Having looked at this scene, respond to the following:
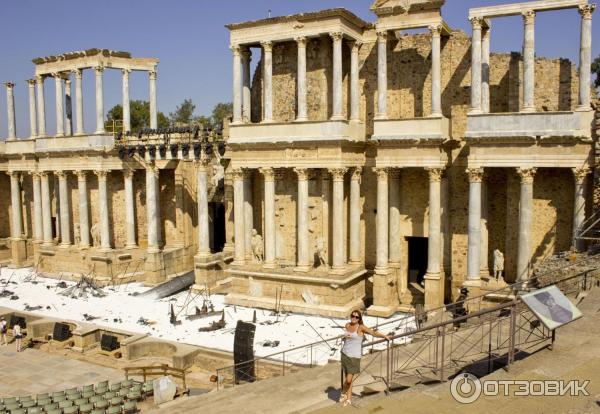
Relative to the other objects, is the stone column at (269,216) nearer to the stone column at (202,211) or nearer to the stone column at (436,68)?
the stone column at (202,211)

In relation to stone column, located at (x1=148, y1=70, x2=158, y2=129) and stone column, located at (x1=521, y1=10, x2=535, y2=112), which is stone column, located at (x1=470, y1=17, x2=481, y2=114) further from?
stone column, located at (x1=148, y1=70, x2=158, y2=129)

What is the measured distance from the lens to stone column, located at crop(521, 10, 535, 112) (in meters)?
19.1

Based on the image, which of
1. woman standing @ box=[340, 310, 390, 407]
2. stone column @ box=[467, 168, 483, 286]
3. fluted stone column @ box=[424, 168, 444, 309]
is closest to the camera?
woman standing @ box=[340, 310, 390, 407]

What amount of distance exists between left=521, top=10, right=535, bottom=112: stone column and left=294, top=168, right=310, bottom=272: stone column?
8.67 m

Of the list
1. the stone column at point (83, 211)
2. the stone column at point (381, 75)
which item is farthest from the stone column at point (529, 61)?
the stone column at point (83, 211)

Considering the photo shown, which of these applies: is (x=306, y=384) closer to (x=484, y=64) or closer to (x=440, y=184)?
(x=440, y=184)

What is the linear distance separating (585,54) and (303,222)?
1169cm

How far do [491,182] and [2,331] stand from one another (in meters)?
19.2

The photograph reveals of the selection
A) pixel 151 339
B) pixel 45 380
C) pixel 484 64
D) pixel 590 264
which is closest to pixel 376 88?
pixel 484 64

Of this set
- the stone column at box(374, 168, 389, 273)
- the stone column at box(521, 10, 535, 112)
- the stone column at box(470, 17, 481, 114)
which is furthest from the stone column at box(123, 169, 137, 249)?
the stone column at box(521, 10, 535, 112)

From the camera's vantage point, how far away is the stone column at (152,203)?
29984mm

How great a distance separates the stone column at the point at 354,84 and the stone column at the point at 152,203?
1186 cm

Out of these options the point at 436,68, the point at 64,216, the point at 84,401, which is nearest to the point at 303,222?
the point at 436,68

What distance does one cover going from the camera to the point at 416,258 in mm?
24312
